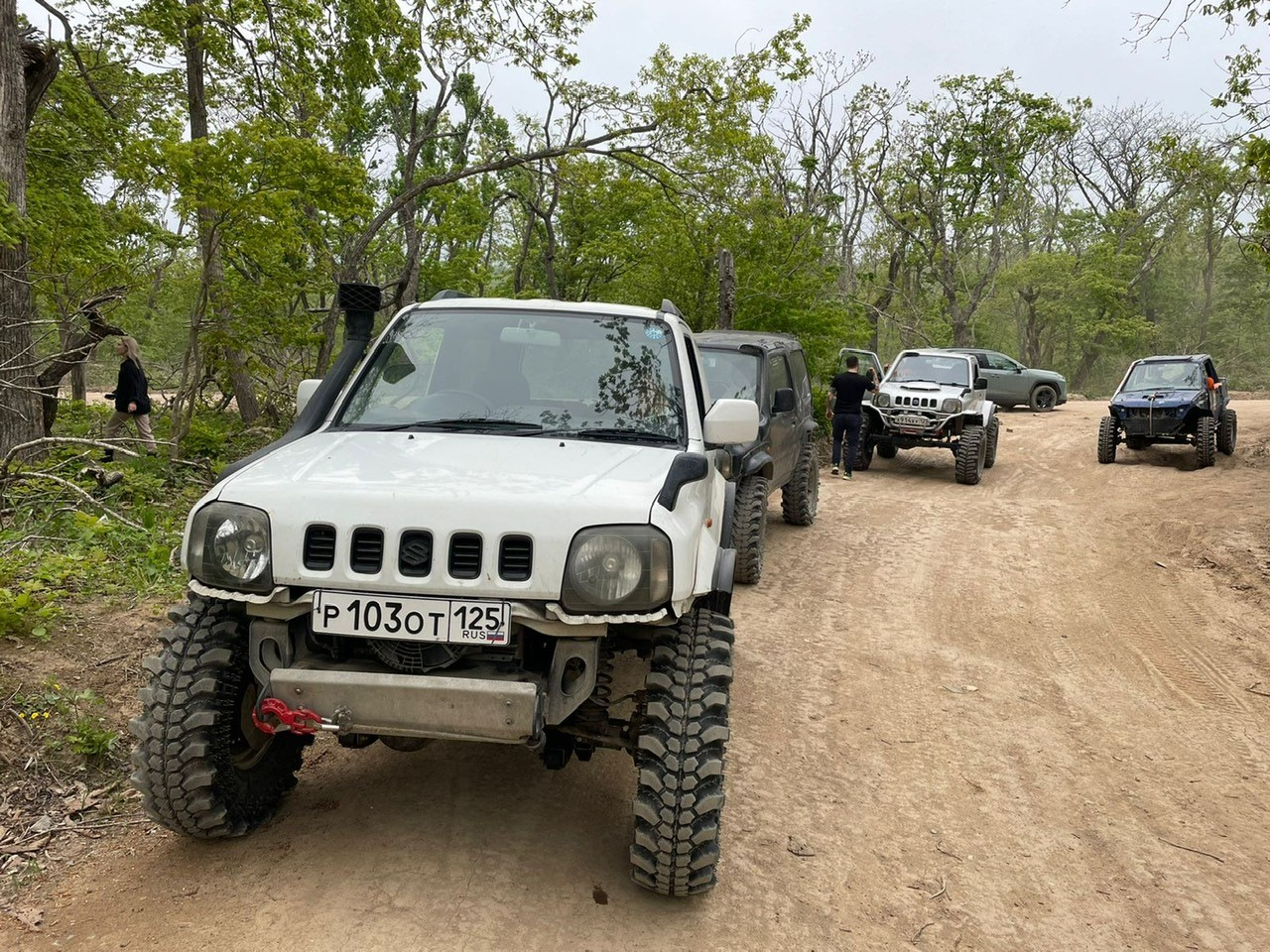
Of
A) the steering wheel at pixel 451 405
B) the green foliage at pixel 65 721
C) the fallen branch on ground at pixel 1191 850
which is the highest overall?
the steering wheel at pixel 451 405

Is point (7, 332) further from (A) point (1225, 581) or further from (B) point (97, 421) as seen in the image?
(A) point (1225, 581)

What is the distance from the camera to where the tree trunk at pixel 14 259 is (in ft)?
27.1

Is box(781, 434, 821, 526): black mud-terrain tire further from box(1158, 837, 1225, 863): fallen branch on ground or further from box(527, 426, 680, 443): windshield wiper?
box(527, 426, 680, 443): windshield wiper

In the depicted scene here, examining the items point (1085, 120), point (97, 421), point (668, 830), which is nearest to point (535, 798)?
point (668, 830)

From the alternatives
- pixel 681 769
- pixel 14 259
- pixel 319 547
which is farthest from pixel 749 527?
pixel 14 259

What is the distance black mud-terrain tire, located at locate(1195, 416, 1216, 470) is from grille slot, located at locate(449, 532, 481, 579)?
14350 millimetres

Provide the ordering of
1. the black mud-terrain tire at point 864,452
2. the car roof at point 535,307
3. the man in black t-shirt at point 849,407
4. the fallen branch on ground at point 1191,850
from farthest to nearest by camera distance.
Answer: the black mud-terrain tire at point 864,452, the man in black t-shirt at point 849,407, the car roof at point 535,307, the fallen branch on ground at point 1191,850

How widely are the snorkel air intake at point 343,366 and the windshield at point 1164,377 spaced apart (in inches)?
559

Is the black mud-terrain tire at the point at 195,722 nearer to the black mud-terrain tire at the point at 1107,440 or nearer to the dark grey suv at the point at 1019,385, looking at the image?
the black mud-terrain tire at the point at 1107,440

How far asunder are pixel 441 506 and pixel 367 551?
28 centimetres

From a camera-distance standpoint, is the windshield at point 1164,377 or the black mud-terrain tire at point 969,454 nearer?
the black mud-terrain tire at point 969,454

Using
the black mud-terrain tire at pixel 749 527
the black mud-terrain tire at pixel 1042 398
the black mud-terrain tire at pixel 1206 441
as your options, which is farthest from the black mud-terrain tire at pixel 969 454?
the black mud-terrain tire at pixel 1042 398

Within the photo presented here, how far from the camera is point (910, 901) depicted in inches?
139

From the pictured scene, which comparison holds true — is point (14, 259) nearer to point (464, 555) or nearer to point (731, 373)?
point (731, 373)
